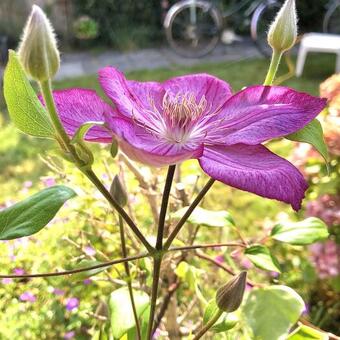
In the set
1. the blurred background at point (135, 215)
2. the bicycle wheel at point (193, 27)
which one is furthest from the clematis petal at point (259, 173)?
the bicycle wheel at point (193, 27)

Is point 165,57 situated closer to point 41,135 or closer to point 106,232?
point 106,232

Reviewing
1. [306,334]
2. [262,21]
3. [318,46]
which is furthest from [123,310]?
[262,21]

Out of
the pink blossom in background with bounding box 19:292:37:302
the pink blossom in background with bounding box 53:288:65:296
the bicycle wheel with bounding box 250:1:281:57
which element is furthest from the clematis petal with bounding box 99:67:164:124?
the bicycle wheel with bounding box 250:1:281:57

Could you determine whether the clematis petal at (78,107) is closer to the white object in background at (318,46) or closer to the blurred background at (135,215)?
the blurred background at (135,215)

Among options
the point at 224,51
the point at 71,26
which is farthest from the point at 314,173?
the point at 71,26

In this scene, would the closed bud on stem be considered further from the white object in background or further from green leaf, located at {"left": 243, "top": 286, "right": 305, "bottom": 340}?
the white object in background
